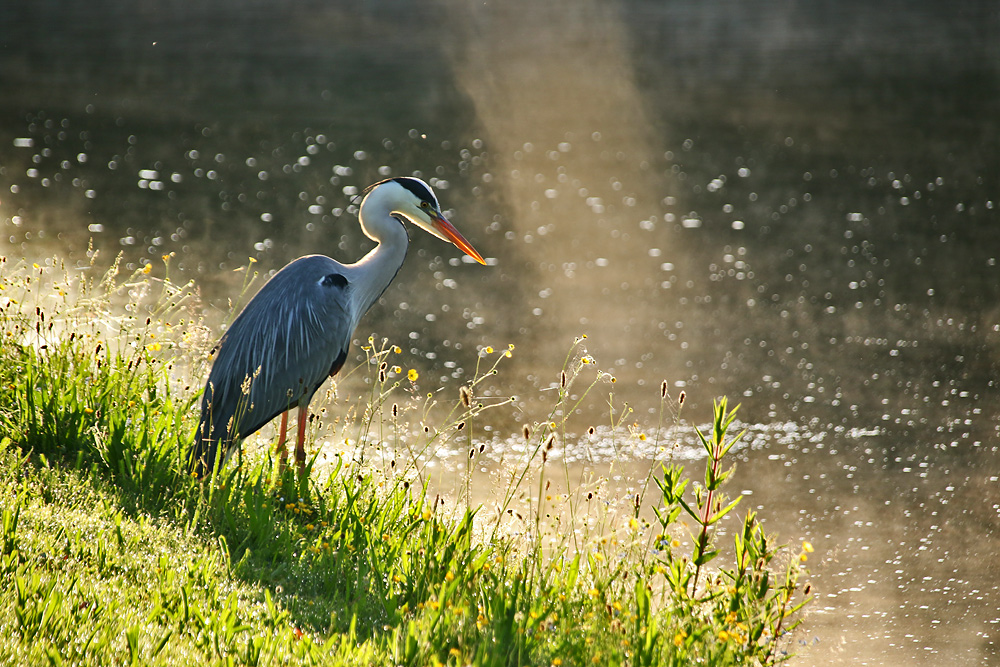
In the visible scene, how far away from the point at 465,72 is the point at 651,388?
739 inches

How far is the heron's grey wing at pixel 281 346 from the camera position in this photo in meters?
4.60

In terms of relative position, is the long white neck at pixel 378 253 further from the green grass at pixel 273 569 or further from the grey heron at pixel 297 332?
the green grass at pixel 273 569

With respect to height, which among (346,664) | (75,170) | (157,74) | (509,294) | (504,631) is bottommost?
(346,664)

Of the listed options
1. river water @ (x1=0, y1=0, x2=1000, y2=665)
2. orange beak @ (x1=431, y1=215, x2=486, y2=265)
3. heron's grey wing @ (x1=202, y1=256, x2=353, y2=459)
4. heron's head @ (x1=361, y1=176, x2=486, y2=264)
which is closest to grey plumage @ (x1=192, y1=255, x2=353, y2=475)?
heron's grey wing @ (x1=202, y1=256, x2=353, y2=459)

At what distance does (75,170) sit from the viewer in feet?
47.0

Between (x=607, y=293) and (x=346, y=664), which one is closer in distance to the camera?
(x=346, y=664)

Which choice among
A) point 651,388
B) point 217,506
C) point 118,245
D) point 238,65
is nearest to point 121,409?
point 217,506

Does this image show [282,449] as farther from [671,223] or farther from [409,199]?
[671,223]

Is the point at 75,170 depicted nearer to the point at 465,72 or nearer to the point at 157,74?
the point at 157,74

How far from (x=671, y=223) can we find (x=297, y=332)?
28.4ft

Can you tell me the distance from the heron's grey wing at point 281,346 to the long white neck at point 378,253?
12 centimetres

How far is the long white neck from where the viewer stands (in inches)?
205

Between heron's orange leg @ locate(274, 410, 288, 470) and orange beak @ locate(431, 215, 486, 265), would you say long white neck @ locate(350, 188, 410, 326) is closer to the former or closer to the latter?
orange beak @ locate(431, 215, 486, 265)

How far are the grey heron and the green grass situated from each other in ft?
0.65
